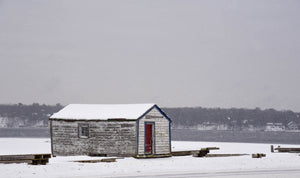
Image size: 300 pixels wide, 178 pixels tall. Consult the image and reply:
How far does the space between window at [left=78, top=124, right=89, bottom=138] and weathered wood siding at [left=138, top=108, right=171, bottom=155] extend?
4.60 m

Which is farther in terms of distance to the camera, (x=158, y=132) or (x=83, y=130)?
(x=83, y=130)

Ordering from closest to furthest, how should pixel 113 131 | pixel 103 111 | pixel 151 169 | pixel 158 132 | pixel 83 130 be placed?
pixel 151 169 → pixel 113 131 → pixel 158 132 → pixel 83 130 → pixel 103 111

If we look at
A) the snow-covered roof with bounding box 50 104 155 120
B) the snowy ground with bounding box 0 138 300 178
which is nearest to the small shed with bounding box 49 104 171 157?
the snow-covered roof with bounding box 50 104 155 120

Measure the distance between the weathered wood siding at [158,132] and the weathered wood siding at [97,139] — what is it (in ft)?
1.93

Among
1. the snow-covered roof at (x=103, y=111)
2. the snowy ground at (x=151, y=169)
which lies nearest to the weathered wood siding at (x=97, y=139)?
the snow-covered roof at (x=103, y=111)

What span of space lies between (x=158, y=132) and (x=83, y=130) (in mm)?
5905

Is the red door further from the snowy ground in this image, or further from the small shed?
the snowy ground

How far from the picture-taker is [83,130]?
125ft

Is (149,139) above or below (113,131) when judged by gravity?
below

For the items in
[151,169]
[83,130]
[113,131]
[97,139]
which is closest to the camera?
[151,169]

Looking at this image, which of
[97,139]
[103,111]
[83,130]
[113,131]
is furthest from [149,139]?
[83,130]

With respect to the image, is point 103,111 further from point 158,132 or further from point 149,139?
point 158,132

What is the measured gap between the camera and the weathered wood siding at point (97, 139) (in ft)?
117

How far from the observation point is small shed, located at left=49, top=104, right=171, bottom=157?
3572 cm
